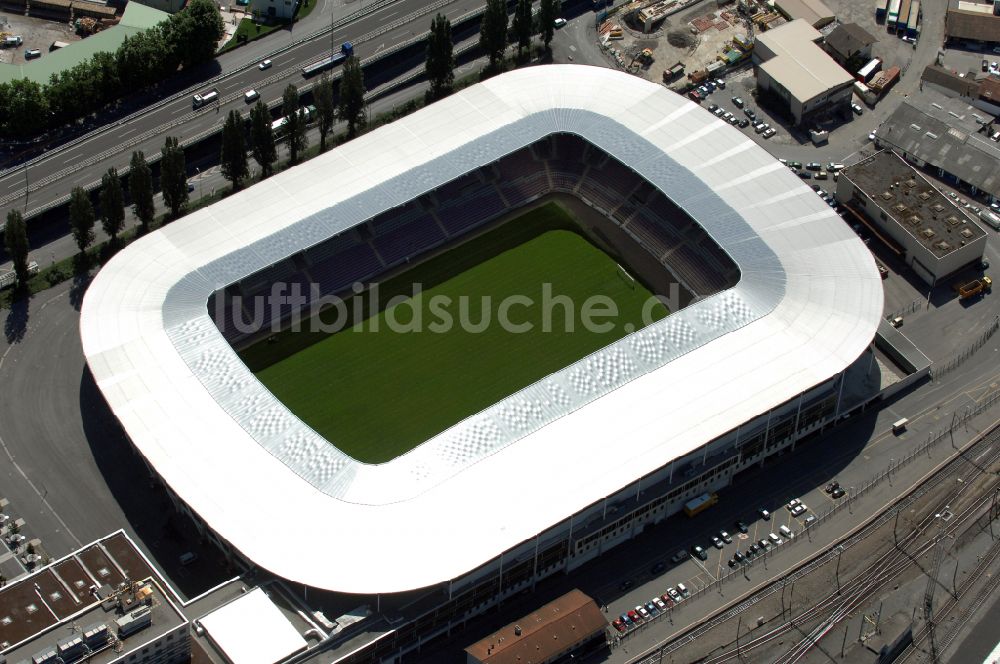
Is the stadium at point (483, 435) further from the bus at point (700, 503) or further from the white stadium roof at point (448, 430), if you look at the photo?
the bus at point (700, 503)

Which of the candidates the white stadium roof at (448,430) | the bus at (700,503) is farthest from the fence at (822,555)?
the white stadium roof at (448,430)

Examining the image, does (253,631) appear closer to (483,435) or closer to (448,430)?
(448,430)

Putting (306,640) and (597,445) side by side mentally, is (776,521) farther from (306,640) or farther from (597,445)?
(306,640)

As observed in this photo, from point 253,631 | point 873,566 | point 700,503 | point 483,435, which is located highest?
point 483,435

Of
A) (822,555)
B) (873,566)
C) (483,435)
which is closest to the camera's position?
(483,435)

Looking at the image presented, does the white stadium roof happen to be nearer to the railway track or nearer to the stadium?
the stadium

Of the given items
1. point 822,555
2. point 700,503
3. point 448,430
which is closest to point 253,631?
point 448,430
